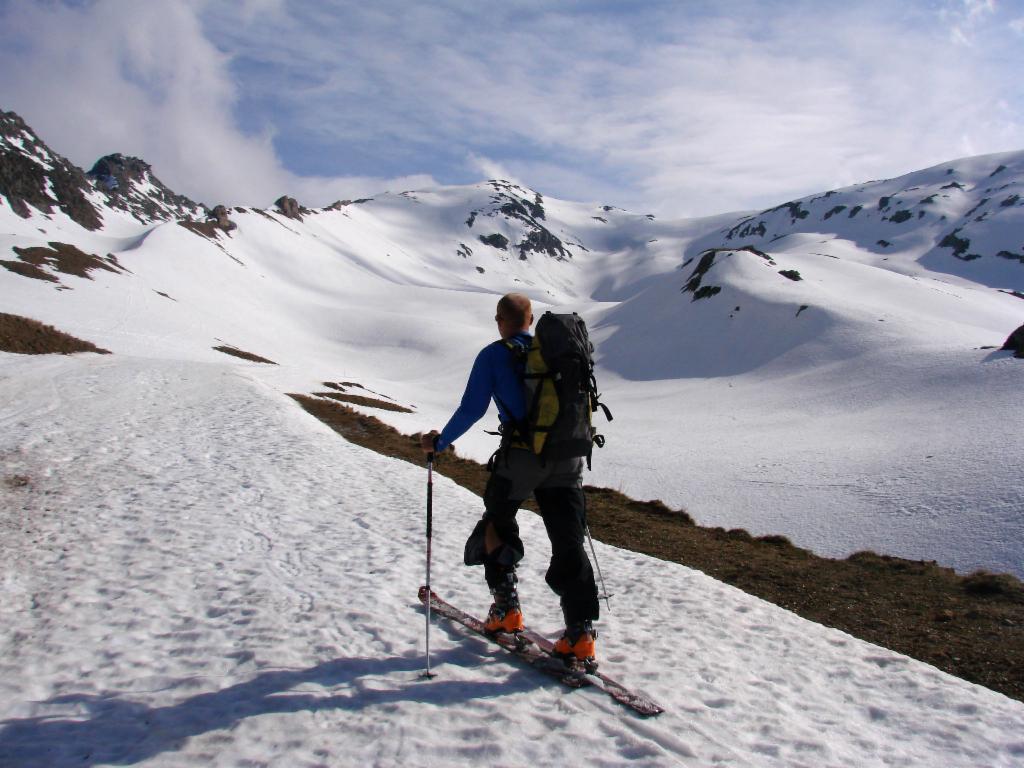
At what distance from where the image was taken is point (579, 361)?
5059 mm

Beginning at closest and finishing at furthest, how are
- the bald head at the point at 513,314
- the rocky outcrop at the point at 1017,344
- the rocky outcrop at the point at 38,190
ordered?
the bald head at the point at 513,314, the rocky outcrop at the point at 1017,344, the rocky outcrop at the point at 38,190

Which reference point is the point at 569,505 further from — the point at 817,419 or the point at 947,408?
the point at 817,419

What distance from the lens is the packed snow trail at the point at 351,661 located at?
446cm

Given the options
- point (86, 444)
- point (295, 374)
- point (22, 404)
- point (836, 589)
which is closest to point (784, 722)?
point (836, 589)

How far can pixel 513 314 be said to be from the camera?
18.1 ft

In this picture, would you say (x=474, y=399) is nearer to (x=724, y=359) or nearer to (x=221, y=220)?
(x=724, y=359)

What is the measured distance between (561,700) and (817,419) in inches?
1102

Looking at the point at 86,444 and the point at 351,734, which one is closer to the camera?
the point at 351,734

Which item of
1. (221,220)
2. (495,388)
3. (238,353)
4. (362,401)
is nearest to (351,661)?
(495,388)

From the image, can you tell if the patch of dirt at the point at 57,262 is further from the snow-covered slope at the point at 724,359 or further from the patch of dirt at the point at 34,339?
the patch of dirt at the point at 34,339

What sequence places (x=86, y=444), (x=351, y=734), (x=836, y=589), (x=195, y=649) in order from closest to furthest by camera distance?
(x=351, y=734), (x=195, y=649), (x=836, y=589), (x=86, y=444)

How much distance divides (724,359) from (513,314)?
46.4 metres

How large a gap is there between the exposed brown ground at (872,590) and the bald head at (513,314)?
19.7ft

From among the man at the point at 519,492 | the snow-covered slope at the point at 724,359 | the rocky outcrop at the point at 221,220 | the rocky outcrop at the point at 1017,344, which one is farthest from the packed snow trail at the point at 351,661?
the rocky outcrop at the point at 221,220
